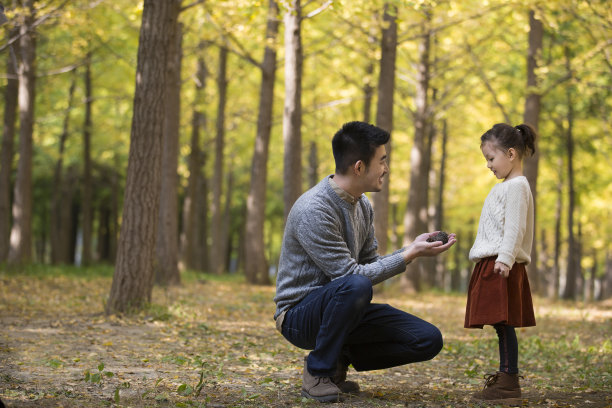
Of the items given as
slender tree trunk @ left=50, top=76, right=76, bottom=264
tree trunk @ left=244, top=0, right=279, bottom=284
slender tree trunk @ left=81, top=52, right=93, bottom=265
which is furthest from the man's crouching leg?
slender tree trunk @ left=50, top=76, right=76, bottom=264

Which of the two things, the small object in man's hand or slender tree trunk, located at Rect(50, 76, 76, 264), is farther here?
slender tree trunk, located at Rect(50, 76, 76, 264)

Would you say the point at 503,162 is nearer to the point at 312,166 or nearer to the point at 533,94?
the point at 533,94

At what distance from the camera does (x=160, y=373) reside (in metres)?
5.16

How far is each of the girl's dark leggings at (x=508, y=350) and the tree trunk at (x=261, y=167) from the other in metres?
10.3

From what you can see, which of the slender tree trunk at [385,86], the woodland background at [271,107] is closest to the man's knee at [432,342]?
the woodland background at [271,107]

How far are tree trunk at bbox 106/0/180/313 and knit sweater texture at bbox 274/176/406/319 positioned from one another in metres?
3.94

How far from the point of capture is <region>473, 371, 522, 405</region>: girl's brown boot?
4.51m

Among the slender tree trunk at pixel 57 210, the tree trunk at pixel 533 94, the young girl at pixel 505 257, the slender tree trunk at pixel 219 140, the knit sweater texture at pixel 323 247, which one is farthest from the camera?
the slender tree trunk at pixel 57 210

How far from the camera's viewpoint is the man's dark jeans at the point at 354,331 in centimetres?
412

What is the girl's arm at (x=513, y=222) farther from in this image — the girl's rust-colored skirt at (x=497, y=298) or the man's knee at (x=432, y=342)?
the man's knee at (x=432, y=342)

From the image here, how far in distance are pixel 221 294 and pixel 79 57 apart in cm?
934

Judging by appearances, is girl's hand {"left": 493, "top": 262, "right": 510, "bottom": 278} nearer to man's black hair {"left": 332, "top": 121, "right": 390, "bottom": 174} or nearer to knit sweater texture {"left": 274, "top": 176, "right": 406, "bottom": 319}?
knit sweater texture {"left": 274, "top": 176, "right": 406, "bottom": 319}

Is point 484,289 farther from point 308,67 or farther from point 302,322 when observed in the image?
point 308,67

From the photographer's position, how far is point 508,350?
15.1ft
